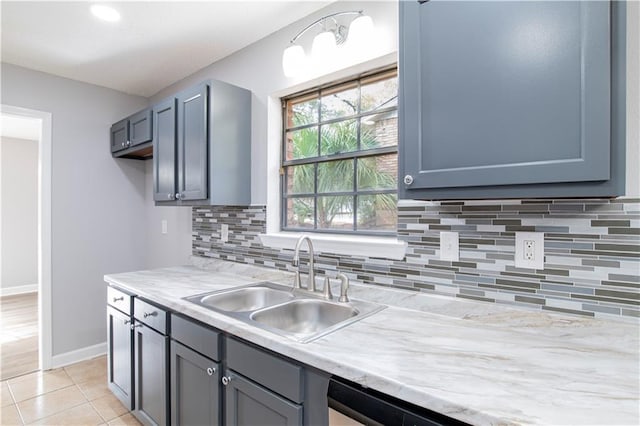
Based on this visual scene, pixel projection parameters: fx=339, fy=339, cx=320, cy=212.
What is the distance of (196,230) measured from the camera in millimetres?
2814

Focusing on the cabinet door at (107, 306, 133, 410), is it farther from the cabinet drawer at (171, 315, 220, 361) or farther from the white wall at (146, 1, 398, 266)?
the white wall at (146, 1, 398, 266)

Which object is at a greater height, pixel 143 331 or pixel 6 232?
pixel 6 232

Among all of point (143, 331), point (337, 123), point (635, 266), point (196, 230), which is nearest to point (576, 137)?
point (635, 266)

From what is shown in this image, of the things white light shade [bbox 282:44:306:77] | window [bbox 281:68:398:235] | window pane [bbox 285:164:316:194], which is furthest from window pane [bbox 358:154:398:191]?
white light shade [bbox 282:44:306:77]

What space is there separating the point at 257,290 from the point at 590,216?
5.18ft

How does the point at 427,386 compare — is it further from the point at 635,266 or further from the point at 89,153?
the point at 89,153

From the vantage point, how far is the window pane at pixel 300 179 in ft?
7.13

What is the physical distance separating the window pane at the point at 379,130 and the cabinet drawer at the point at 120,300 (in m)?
1.70

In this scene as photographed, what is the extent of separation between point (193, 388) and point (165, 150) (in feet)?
5.28

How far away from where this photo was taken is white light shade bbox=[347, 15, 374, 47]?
1618 mm

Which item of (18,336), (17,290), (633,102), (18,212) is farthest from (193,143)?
(17,290)

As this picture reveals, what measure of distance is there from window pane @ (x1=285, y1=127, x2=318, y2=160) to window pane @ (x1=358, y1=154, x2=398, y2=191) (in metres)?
0.38

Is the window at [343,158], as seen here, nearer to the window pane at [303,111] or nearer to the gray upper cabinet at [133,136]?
the window pane at [303,111]

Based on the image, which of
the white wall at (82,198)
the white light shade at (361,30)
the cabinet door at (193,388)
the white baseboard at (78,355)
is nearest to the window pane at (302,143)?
the white light shade at (361,30)
